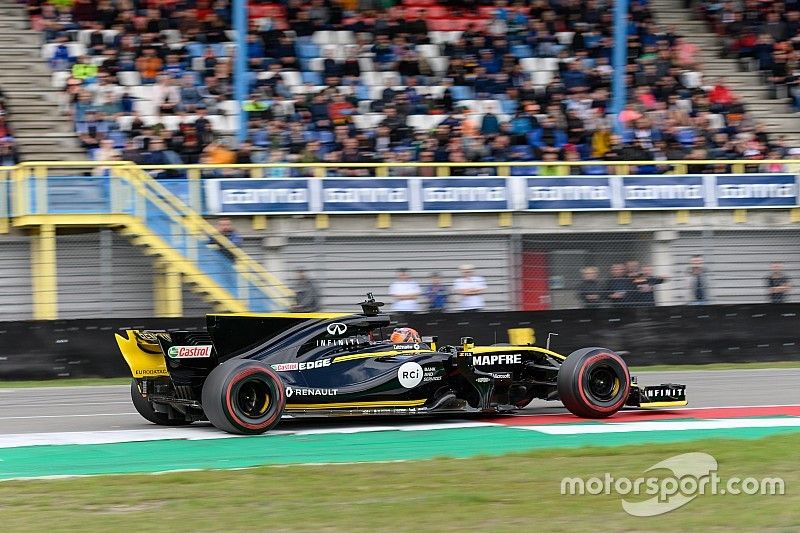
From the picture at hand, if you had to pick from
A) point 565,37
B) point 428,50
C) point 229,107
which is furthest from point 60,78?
point 565,37

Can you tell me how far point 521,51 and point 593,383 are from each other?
12077mm

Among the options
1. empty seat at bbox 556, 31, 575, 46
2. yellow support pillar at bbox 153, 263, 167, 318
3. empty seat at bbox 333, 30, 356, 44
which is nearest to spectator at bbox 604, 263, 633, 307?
yellow support pillar at bbox 153, 263, 167, 318

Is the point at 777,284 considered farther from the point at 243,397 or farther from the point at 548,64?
the point at 243,397

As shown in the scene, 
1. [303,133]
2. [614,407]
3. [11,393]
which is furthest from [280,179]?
[614,407]

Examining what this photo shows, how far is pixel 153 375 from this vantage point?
1021 cm

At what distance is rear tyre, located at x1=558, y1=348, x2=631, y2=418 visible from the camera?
10547mm

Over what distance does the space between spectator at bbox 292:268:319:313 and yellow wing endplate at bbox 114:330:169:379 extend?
5977 mm

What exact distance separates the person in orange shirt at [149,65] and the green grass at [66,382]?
5.32 m

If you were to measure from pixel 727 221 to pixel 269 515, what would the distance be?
560 inches

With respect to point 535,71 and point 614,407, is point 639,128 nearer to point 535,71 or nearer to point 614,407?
point 535,71

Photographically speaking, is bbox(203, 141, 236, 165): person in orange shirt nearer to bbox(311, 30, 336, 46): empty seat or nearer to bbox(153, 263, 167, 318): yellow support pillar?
bbox(153, 263, 167, 318): yellow support pillar

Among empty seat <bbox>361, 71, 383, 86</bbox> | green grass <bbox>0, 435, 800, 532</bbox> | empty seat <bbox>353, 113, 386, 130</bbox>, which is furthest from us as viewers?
empty seat <bbox>361, 71, 383, 86</bbox>

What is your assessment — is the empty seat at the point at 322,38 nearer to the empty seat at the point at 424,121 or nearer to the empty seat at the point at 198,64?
the empty seat at the point at 198,64

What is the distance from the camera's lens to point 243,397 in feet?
32.0
